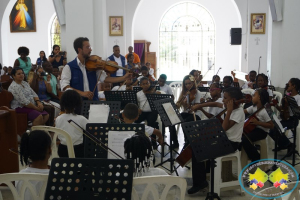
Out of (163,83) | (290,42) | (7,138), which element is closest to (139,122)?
(163,83)

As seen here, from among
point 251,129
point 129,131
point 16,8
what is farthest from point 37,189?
point 16,8

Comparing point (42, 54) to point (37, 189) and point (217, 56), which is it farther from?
point (217, 56)

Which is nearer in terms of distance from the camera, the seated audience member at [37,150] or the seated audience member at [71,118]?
the seated audience member at [37,150]

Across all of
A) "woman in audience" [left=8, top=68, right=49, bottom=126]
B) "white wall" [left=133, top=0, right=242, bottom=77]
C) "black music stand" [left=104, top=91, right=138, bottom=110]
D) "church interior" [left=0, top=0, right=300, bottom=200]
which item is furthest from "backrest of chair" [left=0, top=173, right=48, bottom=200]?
"white wall" [left=133, top=0, right=242, bottom=77]

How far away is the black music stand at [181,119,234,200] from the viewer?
3479 millimetres

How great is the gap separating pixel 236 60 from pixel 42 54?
9059mm

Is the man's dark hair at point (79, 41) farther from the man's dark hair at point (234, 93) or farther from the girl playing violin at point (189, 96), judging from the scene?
the girl playing violin at point (189, 96)

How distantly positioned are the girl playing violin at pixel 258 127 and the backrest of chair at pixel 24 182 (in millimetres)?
2678

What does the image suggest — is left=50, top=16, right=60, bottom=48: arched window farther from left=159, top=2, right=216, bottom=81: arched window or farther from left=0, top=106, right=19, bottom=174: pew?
left=0, top=106, right=19, bottom=174: pew

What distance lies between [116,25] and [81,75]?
7339 mm

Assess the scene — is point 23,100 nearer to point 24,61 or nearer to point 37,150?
point 24,61

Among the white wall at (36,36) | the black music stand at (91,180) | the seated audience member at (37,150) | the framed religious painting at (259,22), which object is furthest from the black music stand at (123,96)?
the white wall at (36,36)

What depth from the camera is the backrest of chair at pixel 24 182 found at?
2.40 m

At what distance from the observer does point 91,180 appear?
7.28 feet
